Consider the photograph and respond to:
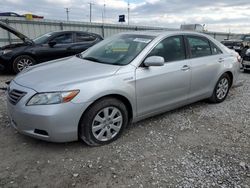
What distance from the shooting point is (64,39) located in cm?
831

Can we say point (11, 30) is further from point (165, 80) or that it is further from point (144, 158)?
point (144, 158)

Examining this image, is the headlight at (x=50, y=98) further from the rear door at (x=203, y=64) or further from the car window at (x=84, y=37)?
the car window at (x=84, y=37)

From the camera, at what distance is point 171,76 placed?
12.6 ft

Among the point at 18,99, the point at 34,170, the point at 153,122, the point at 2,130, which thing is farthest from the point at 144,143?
the point at 2,130

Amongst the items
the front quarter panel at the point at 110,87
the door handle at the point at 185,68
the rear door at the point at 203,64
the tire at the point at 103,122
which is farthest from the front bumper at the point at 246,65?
the tire at the point at 103,122

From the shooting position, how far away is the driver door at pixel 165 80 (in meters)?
3.50

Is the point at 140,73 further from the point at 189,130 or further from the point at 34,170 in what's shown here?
the point at 34,170

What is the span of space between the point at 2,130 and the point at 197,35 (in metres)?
3.77

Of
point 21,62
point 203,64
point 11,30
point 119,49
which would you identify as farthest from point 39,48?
point 203,64

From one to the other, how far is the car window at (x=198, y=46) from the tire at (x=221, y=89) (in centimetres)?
69

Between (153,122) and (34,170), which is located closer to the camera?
(34,170)

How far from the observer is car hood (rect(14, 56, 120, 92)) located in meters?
2.92

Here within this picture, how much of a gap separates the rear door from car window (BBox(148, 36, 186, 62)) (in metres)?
0.21

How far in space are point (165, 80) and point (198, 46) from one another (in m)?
1.25
